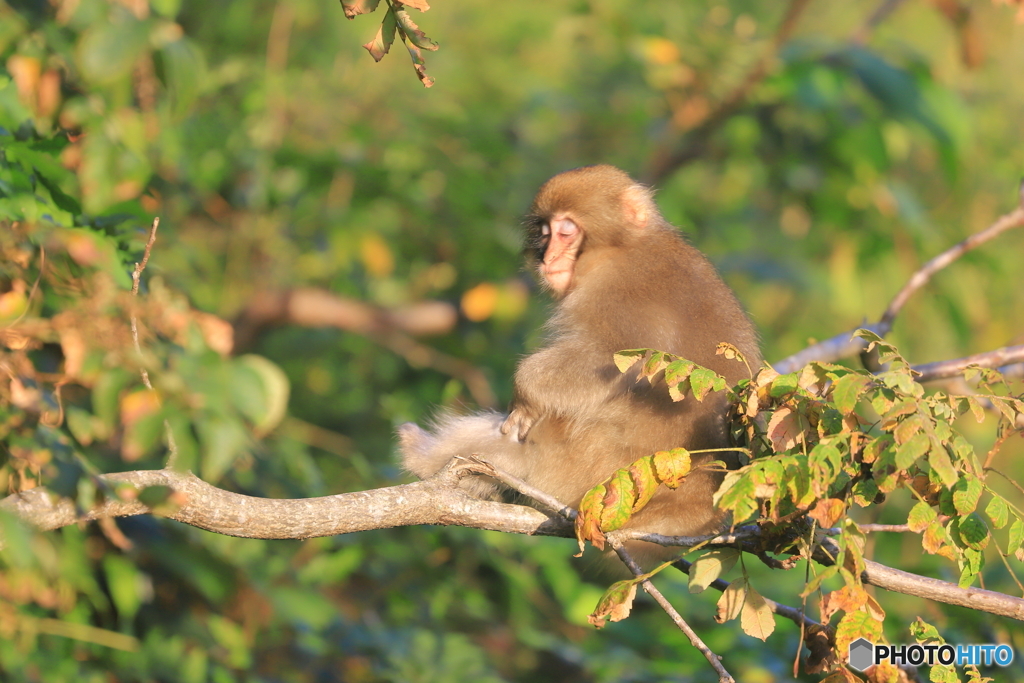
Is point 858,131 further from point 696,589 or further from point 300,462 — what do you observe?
point 696,589

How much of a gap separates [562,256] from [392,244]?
11.2 feet

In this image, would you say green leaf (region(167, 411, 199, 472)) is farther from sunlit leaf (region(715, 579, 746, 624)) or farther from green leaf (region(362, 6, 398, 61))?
sunlit leaf (region(715, 579, 746, 624))

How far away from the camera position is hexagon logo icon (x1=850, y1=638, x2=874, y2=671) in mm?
2594

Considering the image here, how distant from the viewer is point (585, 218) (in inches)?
159

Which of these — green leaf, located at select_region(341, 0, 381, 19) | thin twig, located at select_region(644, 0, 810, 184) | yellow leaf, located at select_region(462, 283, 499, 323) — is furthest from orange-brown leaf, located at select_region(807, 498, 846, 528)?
thin twig, located at select_region(644, 0, 810, 184)

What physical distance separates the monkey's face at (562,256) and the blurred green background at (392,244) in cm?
75

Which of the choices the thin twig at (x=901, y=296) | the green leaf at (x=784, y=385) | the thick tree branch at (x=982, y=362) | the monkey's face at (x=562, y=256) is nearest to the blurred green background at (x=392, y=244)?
the thin twig at (x=901, y=296)

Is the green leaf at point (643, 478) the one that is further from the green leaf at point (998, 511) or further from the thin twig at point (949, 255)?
the thin twig at point (949, 255)

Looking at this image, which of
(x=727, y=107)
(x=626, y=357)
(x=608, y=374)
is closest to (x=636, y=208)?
(x=608, y=374)

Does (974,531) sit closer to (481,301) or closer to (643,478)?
(643,478)

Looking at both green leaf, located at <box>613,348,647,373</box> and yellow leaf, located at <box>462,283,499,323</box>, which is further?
yellow leaf, located at <box>462,283,499,323</box>

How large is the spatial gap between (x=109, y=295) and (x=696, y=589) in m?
2.02

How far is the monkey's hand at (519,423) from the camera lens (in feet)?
11.5

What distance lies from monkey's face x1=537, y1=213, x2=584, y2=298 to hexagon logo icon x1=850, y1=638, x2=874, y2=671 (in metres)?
1.84
